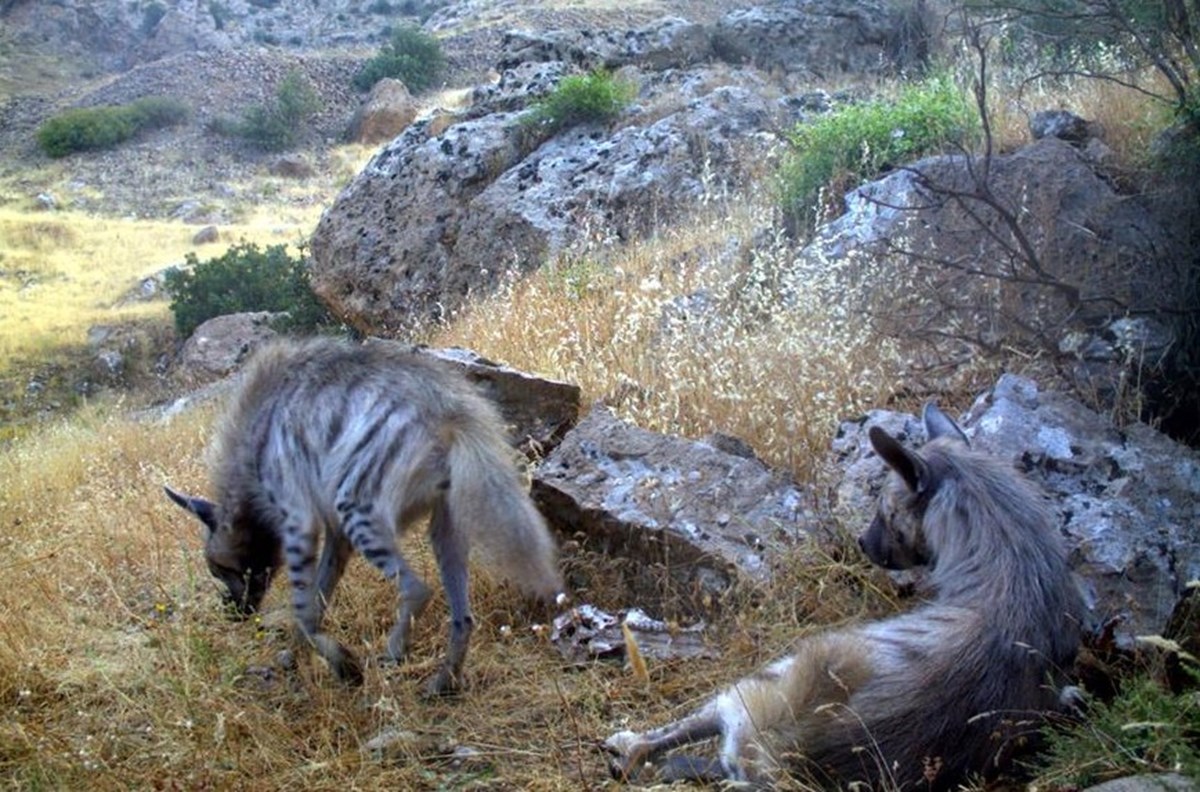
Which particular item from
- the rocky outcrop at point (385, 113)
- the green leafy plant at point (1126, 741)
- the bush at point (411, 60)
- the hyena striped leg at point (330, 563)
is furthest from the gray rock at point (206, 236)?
the green leafy plant at point (1126, 741)

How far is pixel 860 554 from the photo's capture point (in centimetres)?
505

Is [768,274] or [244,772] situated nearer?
[244,772]

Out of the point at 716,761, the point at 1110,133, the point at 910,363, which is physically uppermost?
the point at 1110,133

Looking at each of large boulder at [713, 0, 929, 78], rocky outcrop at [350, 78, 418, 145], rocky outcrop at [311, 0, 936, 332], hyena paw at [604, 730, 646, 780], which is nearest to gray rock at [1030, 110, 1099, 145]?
rocky outcrop at [311, 0, 936, 332]

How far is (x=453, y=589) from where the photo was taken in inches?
185

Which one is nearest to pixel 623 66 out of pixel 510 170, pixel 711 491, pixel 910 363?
pixel 510 170

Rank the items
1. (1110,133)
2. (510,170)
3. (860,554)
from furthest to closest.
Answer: (510,170) < (1110,133) < (860,554)

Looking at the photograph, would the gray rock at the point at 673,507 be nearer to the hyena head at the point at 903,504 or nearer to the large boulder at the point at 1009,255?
the hyena head at the point at 903,504

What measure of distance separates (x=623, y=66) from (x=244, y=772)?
1345 cm

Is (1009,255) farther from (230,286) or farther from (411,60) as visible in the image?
(411,60)

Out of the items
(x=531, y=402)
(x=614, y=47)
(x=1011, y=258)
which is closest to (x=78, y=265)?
(x=614, y=47)

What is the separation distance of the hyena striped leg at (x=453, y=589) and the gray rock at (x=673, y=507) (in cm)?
85

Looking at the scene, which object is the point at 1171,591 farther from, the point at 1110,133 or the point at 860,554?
the point at 1110,133

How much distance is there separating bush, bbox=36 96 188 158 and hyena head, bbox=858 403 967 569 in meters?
34.6
